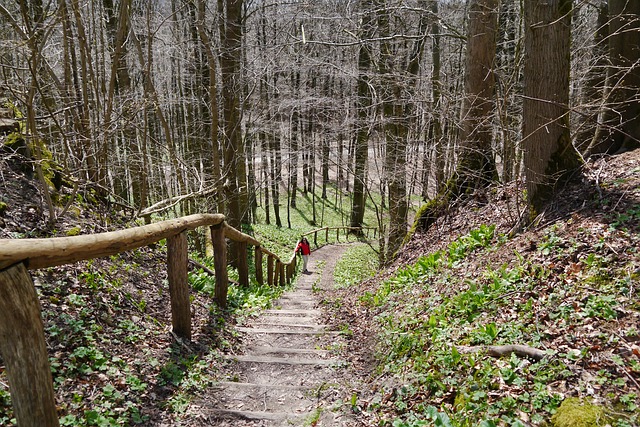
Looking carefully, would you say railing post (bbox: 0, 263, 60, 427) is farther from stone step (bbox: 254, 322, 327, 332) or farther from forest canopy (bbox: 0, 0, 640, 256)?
stone step (bbox: 254, 322, 327, 332)

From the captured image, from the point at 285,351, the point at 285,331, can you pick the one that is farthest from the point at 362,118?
the point at 285,351

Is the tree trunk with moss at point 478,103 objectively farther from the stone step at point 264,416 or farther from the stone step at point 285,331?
the stone step at point 264,416

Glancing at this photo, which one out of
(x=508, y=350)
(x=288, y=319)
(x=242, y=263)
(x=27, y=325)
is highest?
(x=27, y=325)

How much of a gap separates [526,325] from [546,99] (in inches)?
125

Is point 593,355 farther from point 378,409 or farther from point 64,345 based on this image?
point 64,345

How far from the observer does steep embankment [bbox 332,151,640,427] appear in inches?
110

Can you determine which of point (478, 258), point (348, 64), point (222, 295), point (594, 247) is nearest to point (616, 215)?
point (594, 247)

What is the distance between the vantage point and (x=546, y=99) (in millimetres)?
5309

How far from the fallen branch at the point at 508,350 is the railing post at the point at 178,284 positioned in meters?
2.87

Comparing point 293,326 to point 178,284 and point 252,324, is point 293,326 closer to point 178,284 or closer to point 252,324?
point 252,324

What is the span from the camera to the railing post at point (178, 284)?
439 centimetres

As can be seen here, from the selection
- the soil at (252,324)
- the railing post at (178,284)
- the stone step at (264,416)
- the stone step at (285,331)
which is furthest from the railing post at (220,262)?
the stone step at (264,416)

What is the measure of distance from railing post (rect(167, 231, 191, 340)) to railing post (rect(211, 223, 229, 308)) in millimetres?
1356

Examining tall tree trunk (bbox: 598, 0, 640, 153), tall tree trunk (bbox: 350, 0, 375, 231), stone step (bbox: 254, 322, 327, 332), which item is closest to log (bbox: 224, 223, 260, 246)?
stone step (bbox: 254, 322, 327, 332)
